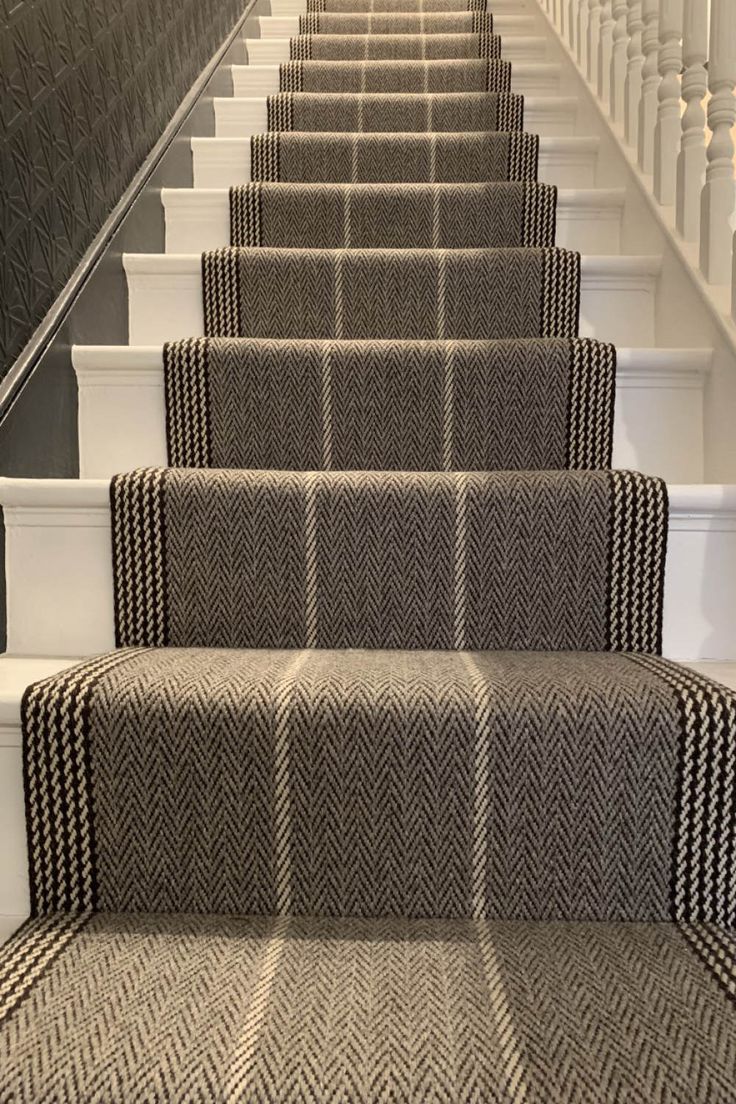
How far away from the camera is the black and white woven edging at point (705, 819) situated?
2.29 feet

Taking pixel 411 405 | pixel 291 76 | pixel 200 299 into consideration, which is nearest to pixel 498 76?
pixel 291 76

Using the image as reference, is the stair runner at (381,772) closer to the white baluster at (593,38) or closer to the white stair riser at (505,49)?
the white baluster at (593,38)

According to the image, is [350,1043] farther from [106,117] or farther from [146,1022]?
[106,117]

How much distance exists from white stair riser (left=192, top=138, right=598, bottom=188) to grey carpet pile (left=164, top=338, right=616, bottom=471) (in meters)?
0.89

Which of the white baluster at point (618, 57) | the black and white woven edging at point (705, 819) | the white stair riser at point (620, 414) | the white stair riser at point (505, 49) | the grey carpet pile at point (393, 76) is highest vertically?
the white stair riser at point (505, 49)

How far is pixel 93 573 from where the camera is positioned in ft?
3.06

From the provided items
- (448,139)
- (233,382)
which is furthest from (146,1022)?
(448,139)

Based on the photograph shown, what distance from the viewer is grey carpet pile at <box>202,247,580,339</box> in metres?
1.29

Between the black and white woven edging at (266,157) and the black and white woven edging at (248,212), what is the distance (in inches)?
9.9

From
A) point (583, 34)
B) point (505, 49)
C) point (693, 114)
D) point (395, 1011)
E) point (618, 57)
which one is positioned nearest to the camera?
point (395, 1011)

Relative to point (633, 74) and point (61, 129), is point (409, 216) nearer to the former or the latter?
point (633, 74)

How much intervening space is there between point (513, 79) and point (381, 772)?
2.09m

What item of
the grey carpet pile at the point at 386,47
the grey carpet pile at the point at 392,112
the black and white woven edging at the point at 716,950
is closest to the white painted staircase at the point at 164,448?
the black and white woven edging at the point at 716,950

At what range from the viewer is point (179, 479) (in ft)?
3.00
